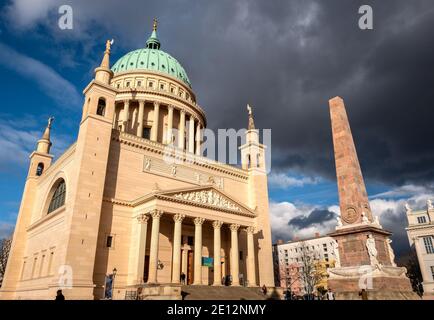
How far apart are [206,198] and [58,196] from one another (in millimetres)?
16529

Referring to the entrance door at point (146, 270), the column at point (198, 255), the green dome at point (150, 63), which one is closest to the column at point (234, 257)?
the column at point (198, 255)

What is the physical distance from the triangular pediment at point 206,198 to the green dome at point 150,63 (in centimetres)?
2941

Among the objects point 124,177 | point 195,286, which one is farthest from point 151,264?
point 124,177

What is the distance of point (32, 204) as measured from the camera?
4228cm

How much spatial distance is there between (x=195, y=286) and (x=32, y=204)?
26798mm

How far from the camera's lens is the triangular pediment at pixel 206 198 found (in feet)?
102

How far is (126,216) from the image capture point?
103 ft

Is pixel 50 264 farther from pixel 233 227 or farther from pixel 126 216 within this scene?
pixel 233 227

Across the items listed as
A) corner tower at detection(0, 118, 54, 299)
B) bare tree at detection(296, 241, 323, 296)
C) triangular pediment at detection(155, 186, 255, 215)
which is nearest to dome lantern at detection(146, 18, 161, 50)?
corner tower at detection(0, 118, 54, 299)

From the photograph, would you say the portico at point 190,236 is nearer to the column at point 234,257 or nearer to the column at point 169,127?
the column at point 234,257

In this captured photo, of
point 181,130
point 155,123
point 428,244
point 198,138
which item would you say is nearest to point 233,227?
point 181,130
